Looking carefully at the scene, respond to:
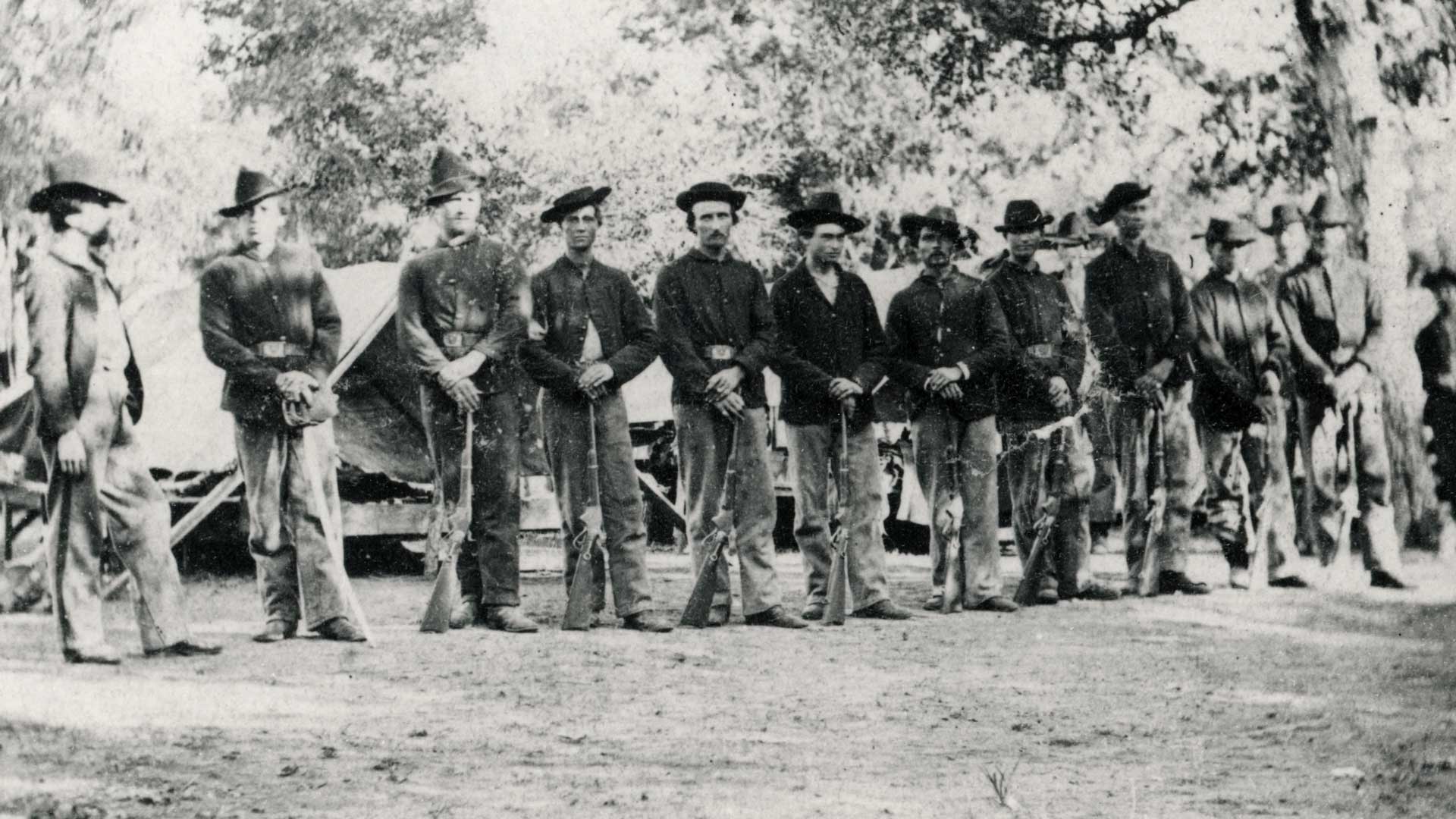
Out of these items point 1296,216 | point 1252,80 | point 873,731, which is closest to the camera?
point 873,731

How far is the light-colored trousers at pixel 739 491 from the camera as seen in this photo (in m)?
7.28

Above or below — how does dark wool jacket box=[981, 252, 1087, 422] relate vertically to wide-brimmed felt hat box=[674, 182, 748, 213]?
below

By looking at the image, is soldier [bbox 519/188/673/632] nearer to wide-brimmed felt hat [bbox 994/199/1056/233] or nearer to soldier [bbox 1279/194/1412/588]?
wide-brimmed felt hat [bbox 994/199/1056/233]

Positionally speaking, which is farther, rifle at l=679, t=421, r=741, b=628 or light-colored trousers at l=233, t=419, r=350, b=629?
rifle at l=679, t=421, r=741, b=628

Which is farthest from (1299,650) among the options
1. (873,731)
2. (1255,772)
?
(873,731)

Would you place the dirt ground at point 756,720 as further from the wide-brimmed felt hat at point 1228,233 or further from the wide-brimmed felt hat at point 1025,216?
the wide-brimmed felt hat at point 1025,216

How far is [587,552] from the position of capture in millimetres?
7012

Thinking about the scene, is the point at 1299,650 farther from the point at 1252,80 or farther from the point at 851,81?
the point at 851,81

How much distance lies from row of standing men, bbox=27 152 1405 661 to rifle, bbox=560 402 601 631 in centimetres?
5

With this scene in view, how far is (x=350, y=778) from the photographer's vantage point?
4.90 metres

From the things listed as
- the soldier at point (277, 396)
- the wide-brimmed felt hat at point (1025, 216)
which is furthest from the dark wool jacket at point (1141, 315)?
the soldier at point (277, 396)

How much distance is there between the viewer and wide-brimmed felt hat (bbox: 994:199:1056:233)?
8.09 meters

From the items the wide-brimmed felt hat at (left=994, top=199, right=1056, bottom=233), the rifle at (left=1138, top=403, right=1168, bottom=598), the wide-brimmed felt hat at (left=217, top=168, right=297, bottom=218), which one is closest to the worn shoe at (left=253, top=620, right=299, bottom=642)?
the wide-brimmed felt hat at (left=217, top=168, right=297, bottom=218)

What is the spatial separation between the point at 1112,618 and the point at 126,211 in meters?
4.32
